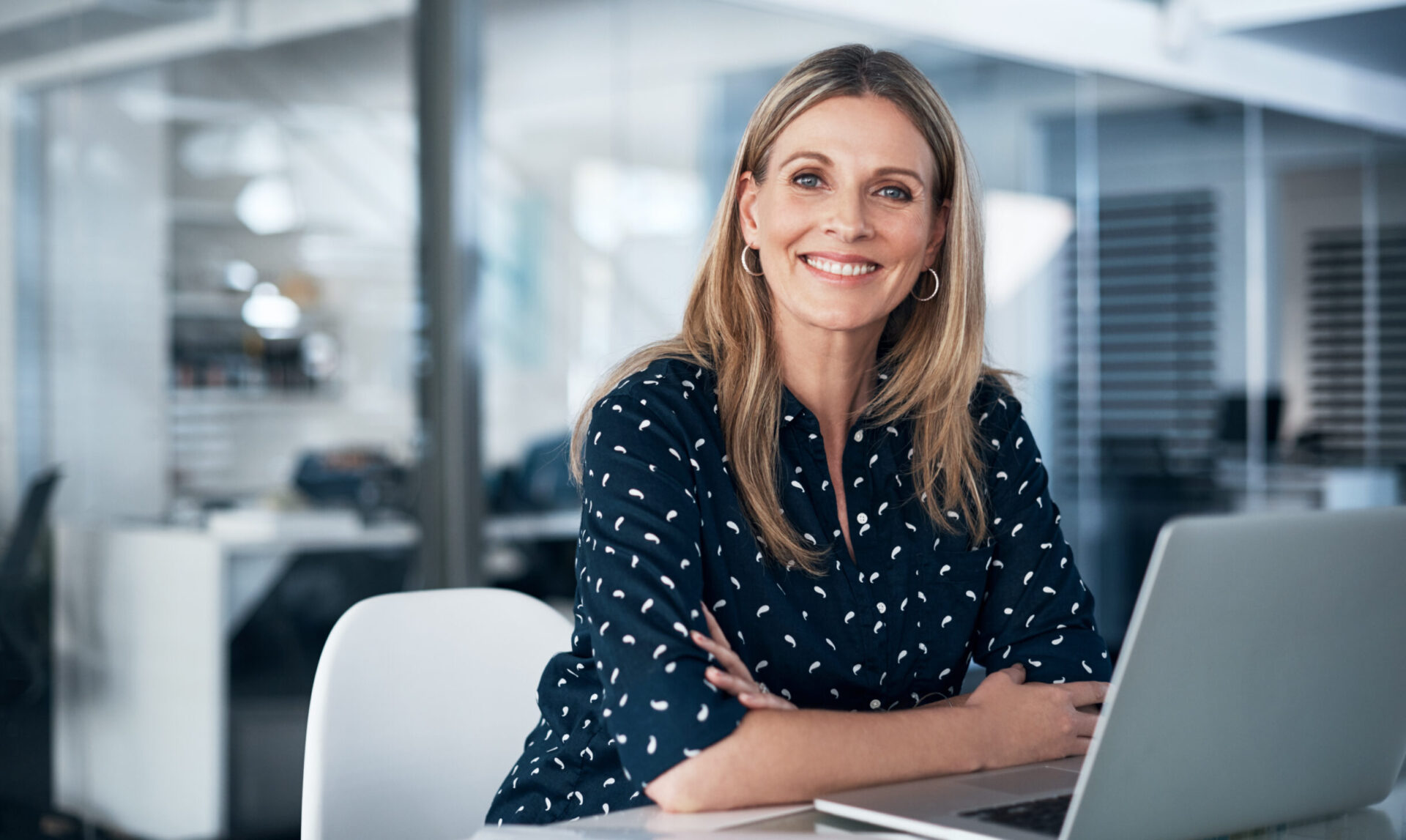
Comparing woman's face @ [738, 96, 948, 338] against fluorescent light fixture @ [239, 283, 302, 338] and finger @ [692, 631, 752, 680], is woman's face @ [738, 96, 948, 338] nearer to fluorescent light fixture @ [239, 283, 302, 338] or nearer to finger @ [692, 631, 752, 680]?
finger @ [692, 631, 752, 680]

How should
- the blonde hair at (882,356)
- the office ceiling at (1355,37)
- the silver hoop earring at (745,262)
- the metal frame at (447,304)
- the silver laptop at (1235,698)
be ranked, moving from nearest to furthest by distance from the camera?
the silver laptop at (1235,698)
the blonde hair at (882,356)
the silver hoop earring at (745,262)
the metal frame at (447,304)
the office ceiling at (1355,37)

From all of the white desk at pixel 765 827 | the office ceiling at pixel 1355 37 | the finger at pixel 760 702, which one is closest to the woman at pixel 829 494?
the finger at pixel 760 702

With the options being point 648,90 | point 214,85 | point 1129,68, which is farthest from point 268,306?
point 1129,68

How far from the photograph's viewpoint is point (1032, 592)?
1.58 meters

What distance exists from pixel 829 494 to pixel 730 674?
13.0 inches

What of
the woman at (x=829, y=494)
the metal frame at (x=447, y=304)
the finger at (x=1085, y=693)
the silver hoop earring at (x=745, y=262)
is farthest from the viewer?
the metal frame at (x=447, y=304)

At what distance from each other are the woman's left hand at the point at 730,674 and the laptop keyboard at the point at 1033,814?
23cm

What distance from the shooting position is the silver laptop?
37.1 inches

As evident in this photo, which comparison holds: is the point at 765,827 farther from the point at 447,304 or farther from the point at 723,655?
the point at 447,304

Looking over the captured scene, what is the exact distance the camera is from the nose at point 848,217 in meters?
1.53

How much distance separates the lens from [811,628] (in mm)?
1462

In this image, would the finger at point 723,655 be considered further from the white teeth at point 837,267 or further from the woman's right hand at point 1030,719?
the white teeth at point 837,267

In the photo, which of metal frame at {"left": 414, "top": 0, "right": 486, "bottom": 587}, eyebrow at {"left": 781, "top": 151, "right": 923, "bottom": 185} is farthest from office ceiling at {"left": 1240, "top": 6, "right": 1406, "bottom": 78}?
eyebrow at {"left": 781, "top": 151, "right": 923, "bottom": 185}

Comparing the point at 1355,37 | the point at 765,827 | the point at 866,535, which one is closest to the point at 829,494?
the point at 866,535
